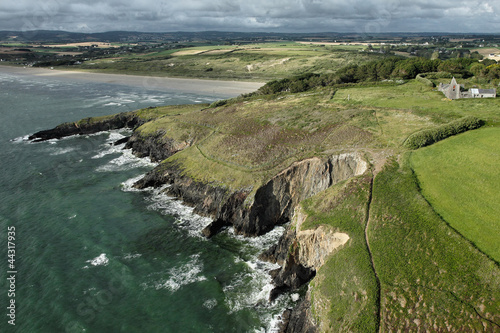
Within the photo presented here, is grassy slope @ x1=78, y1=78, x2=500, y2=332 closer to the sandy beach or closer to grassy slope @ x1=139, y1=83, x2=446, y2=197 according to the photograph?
grassy slope @ x1=139, y1=83, x2=446, y2=197

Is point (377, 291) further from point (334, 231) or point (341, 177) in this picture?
point (341, 177)

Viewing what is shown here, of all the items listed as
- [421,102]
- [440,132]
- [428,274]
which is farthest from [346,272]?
[421,102]

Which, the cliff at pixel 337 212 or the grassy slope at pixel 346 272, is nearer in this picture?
the cliff at pixel 337 212

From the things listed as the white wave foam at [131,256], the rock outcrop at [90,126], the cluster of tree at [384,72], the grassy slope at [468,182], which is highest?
the cluster of tree at [384,72]

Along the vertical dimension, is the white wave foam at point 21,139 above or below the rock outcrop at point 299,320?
above

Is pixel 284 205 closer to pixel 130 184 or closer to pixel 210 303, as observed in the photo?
pixel 210 303

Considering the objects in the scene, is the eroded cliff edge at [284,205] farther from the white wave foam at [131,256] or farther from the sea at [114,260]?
the white wave foam at [131,256]

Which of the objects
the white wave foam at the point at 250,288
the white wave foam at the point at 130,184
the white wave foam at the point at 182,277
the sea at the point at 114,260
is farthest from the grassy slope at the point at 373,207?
the white wave foam at the point at 182,277
